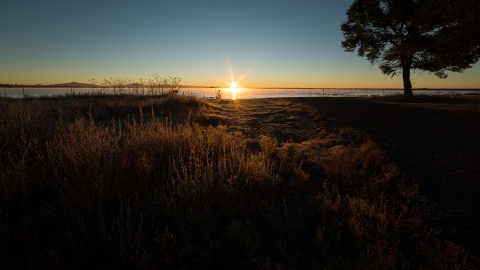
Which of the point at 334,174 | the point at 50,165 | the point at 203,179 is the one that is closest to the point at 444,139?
Result: the point at 334,174

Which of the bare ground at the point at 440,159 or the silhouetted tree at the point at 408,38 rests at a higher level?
the silhouetted tree at the point at 408,38

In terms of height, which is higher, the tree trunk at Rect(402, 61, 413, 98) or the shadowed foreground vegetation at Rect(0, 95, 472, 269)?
the tree trunk at Rect(402, 61, 413, 98)

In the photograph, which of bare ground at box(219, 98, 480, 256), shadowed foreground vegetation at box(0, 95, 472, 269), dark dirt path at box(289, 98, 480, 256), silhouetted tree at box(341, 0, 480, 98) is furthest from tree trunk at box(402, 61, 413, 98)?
shadowed foreground vegetation at box(0, 95, 472, 269)

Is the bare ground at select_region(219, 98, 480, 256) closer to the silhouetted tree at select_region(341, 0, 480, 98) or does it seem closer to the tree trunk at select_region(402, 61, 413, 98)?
the silhouetted tree at select_region(341, 0, 480, 98)

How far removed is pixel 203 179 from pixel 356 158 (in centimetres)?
324

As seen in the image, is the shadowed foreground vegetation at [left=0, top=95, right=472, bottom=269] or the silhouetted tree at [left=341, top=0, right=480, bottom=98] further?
the silhouetted tree at [left=341, top=0, right=480, bottom=98]

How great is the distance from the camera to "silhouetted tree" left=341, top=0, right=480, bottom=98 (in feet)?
43.5

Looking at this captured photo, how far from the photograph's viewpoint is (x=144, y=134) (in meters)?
4.80

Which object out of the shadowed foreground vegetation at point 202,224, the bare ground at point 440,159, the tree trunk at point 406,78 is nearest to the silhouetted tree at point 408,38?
the tree trunk at point 406,78

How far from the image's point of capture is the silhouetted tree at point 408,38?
13273mm

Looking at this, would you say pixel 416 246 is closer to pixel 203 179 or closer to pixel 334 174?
pixel 334 174

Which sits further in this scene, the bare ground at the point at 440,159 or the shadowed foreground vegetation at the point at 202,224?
the bare ground at the point at 440,159

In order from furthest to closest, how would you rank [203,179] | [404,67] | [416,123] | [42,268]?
[404,67]
[416,123]
[203,179]
[42,268]

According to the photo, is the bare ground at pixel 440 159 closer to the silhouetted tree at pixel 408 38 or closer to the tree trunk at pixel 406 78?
the silhouetted tree at pixel 408 38
